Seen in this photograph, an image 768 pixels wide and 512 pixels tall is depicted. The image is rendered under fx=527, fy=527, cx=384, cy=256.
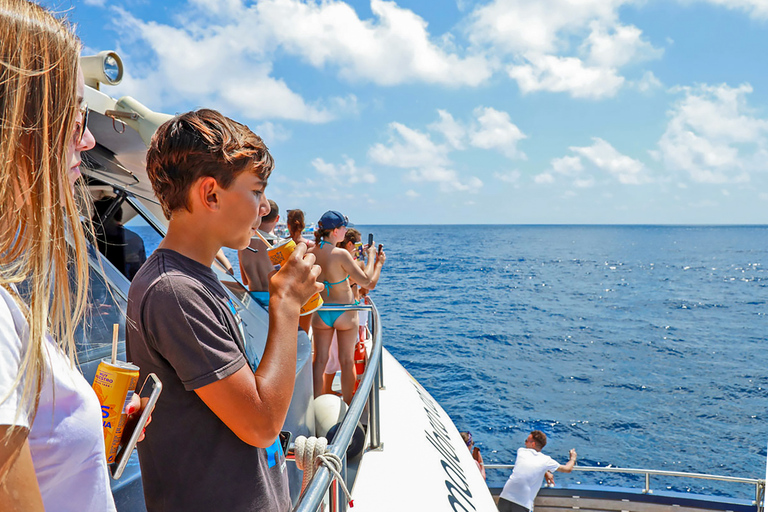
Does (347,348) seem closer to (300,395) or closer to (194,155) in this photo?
(300,395)

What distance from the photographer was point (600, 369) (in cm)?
2323

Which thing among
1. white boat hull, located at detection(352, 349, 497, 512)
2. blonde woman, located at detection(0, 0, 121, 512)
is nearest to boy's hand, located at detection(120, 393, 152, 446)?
blonde woman, located at detection(0, 0, 121, 512)

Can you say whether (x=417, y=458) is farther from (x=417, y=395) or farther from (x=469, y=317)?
(x=469, y=317)

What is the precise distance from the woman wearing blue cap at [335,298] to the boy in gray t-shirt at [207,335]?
3.11m

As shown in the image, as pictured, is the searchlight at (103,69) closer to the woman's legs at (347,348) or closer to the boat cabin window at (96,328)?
the boat cabin window at (96,328)

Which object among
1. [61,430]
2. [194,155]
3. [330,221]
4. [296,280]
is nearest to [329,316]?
[330,221]

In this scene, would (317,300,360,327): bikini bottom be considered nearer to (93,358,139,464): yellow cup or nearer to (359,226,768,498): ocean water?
(93,358,139,464): yellow cup

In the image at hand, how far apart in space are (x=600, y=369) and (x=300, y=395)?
2315 cm

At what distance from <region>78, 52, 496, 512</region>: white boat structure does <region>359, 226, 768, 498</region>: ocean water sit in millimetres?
10758

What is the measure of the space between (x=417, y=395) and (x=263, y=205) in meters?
4.21

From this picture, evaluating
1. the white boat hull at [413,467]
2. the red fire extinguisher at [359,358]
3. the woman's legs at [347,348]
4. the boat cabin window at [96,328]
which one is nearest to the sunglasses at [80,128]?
the boat cabin window at [96,328]

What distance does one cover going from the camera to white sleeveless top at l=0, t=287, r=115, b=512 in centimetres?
67

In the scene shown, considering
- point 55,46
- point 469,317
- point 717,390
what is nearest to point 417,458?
point 55,46

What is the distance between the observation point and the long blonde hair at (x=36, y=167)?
2.32ft
